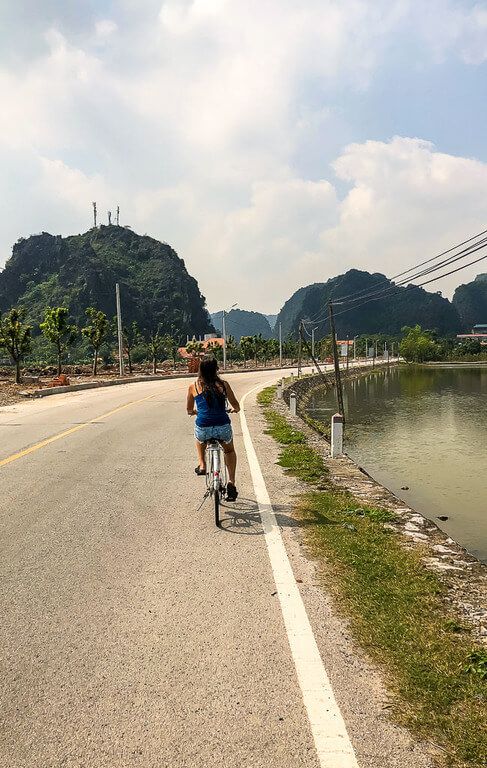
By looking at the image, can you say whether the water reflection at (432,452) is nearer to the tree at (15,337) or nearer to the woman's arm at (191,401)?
the woman's arm at (191,401)

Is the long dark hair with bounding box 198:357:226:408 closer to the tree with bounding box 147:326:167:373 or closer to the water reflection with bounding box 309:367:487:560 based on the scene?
the water reflection with bounding box 309:367:487:560

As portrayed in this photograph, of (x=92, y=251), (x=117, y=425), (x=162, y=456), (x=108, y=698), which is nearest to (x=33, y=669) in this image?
(x=108, y=698)

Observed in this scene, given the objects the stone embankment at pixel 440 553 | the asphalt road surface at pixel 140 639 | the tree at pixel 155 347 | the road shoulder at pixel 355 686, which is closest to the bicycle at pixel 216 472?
the asphalt road surface at pixel 140 639

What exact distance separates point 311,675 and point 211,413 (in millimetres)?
3473

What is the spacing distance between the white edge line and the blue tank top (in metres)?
1.53

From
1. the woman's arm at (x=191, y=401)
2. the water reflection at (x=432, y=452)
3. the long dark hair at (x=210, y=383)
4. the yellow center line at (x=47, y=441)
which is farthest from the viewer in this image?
the water reflection at (x=432, y=452)

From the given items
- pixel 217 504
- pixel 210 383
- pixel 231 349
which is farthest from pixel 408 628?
pixel 231 349

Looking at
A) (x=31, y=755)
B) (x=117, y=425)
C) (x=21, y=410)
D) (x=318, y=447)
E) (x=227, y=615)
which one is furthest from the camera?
(x=21, y=410)

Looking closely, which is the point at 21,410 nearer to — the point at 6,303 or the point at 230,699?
the point at 230,699

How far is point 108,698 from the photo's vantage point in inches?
111

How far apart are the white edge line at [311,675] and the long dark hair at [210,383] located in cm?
174

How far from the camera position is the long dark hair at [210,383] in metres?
6.06

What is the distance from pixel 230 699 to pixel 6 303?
213977 mm

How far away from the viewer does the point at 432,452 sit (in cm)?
1756
